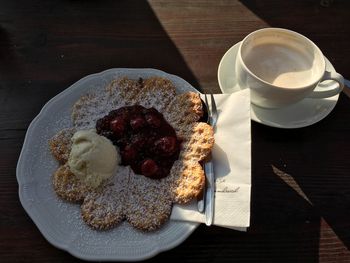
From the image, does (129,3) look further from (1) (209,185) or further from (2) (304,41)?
(1) (209,185)

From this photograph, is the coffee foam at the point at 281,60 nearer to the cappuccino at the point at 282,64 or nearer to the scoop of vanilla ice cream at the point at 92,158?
the cappuccino at the point at 282,64

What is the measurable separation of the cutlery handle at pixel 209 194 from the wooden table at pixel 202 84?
75 millimetres

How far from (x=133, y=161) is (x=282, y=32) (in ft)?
2.10

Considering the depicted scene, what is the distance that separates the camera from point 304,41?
1.12 m

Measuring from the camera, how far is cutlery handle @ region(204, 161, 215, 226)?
89 cm

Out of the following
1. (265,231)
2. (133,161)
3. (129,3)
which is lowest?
(265,231)

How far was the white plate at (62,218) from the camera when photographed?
0.88m

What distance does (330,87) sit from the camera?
1.10 meters

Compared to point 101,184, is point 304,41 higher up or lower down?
higher up

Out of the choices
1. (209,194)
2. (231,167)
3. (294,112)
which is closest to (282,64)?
(294,112)

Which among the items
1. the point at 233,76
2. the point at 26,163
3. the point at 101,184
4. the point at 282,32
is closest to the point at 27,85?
the point at 26,163

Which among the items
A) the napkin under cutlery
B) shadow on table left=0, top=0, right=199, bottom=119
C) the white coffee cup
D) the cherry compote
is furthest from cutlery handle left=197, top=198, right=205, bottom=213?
shadow on table left=0, top=0, right=199, bottom=119

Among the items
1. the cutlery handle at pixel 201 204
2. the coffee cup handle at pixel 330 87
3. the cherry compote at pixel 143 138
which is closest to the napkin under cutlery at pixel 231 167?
the cutlery handle at pixel 201 204

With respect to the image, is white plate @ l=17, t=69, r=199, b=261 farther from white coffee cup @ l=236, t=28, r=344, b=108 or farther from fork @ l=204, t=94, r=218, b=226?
white coffee cup @ l=236, t=28, r=344, b=108
